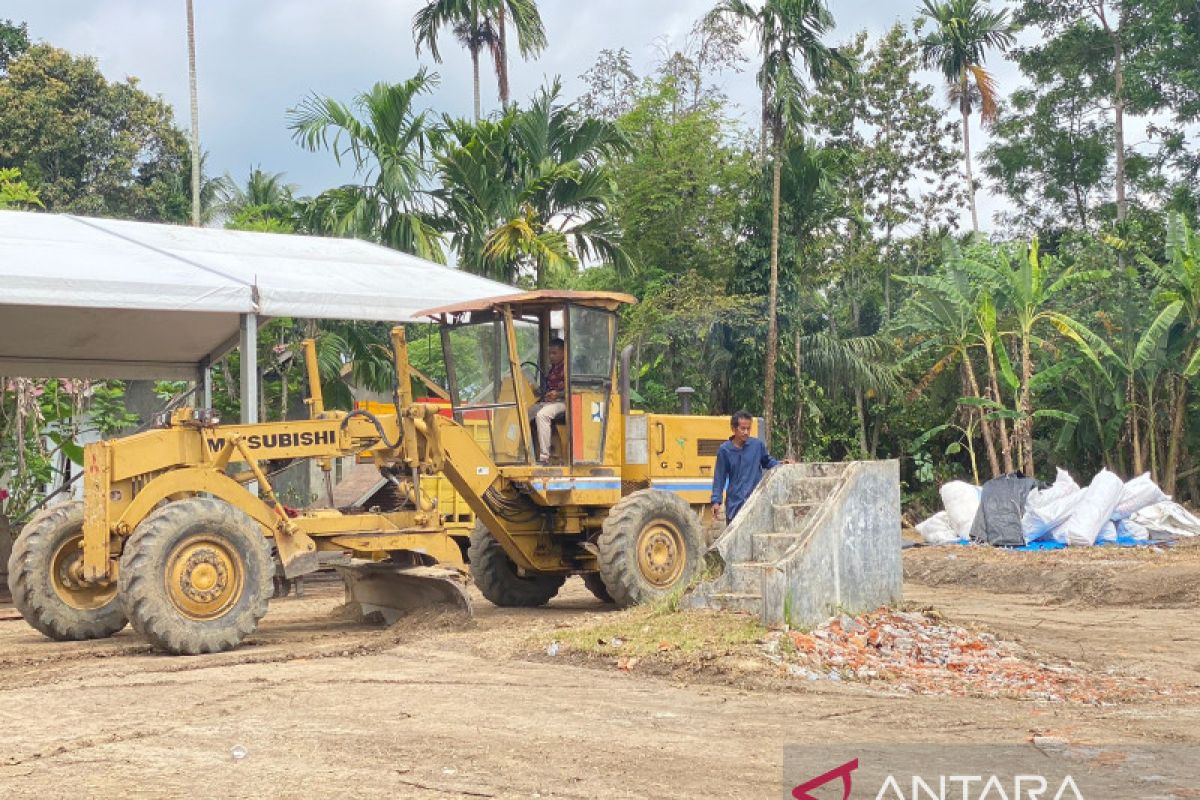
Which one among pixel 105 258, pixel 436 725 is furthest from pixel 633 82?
pixel 436 725

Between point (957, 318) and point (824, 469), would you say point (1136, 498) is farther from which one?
point (824, 469)

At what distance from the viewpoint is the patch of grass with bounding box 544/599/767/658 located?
945cm

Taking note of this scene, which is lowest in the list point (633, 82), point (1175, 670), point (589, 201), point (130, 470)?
point (1175, 670)

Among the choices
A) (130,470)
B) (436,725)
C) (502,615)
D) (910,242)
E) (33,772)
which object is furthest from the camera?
(910,242)

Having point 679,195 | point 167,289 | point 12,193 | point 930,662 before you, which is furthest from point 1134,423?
point 12,193

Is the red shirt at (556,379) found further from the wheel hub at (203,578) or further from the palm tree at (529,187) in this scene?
the palm tree at (529,187)

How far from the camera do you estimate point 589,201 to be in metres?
23.9

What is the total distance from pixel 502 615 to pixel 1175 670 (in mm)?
5892

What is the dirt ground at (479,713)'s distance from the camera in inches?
236

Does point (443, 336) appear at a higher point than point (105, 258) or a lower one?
lower

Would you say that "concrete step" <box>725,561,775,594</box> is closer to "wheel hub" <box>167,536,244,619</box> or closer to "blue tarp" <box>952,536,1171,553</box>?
"wheel hub" <box>167,536,244,619</box>

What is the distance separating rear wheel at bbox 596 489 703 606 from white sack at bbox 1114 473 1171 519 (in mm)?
8841

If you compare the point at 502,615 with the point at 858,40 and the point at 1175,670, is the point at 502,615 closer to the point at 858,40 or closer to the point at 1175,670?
the point at 1175,670

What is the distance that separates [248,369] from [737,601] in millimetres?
7445
